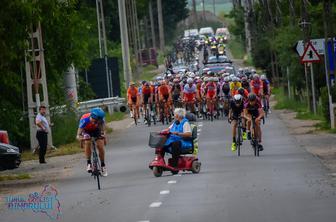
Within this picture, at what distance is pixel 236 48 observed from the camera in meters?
133

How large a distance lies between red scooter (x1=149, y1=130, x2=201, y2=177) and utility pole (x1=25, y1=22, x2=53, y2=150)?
1213 centimetres

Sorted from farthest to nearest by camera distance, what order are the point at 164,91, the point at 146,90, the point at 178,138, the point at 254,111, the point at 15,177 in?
the point at 146,90 < the point at 164,91 < the point at 15,177 < the point at 254,111 < the point at 178,138

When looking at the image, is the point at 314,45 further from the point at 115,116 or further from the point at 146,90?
the point at 115,116

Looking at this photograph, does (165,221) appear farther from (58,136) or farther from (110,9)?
(110,9)

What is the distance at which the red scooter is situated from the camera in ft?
80.6

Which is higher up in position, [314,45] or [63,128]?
[314,45]

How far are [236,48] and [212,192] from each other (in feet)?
370

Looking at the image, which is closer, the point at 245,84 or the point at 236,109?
the point at 236,109

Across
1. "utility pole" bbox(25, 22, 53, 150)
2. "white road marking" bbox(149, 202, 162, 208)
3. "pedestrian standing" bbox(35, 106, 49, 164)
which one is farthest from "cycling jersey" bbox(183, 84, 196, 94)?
"white road marking" bbox(149, 202, 162, 208)

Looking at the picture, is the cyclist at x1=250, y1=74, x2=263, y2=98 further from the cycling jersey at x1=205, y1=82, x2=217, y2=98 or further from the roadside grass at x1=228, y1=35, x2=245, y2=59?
the roadside grass at x1=228, y1=35, x2=245, y2=59

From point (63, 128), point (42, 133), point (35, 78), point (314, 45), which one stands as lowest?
point (63, 128)

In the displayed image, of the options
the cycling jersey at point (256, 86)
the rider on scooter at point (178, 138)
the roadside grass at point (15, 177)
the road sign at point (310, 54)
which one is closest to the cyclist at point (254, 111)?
the rider on scooter at point (178, 138)

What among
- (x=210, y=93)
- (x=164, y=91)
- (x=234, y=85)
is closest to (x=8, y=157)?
(x=234, y=85)

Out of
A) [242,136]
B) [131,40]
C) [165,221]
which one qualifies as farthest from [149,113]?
[131,40]
